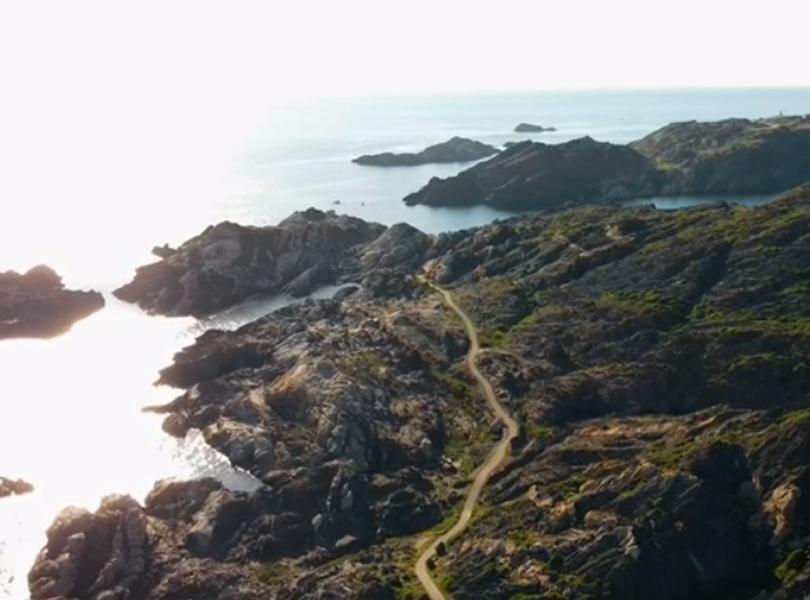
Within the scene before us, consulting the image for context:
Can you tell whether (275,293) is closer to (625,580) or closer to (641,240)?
(641,240)

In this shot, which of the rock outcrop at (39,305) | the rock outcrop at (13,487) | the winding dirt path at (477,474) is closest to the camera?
the winding dirt path at (477,474)

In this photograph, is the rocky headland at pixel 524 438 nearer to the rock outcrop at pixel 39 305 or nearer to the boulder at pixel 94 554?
the boulder at pixel 94 554

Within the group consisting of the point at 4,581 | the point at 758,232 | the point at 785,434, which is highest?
the point at 758,232

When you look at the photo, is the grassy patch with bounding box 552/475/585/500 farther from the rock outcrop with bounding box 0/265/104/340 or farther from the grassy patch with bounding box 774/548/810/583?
the rock outcrop with bounding box 0/265/104/340

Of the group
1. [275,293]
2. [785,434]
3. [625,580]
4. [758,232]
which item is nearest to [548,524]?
[625,580]

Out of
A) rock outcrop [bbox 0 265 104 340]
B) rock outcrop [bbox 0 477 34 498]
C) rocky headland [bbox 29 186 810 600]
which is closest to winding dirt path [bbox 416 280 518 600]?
rocky headland [bbox 29 186 810 600]

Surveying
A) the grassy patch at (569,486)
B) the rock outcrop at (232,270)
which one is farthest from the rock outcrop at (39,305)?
the grassy patch at (569,486)
